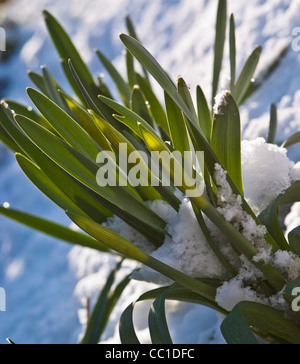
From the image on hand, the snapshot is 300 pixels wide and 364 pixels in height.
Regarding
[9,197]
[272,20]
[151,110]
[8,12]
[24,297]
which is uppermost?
[8,12]

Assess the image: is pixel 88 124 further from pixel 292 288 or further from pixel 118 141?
pixel 292 288

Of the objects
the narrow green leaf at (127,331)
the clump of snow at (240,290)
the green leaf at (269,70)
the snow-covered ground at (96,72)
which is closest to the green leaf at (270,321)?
the clump of snow at (240,290)

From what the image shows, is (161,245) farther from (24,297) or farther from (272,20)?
(272,20)

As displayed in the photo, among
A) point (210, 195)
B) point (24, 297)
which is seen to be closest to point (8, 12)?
point (24, 297)

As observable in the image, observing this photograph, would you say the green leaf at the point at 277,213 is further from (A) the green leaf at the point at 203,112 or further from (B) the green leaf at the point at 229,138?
(A) the green leaf at the point at 203,112

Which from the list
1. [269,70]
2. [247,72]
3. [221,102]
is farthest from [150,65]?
[269,70]

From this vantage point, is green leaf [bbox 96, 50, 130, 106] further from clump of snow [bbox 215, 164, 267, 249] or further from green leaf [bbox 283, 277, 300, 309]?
green leaf [bbox 283, 277, 300, 309]

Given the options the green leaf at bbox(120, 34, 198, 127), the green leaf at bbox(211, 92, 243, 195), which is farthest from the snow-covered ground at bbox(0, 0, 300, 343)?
the green leaf at bbox(120, 34, 198, 127)
